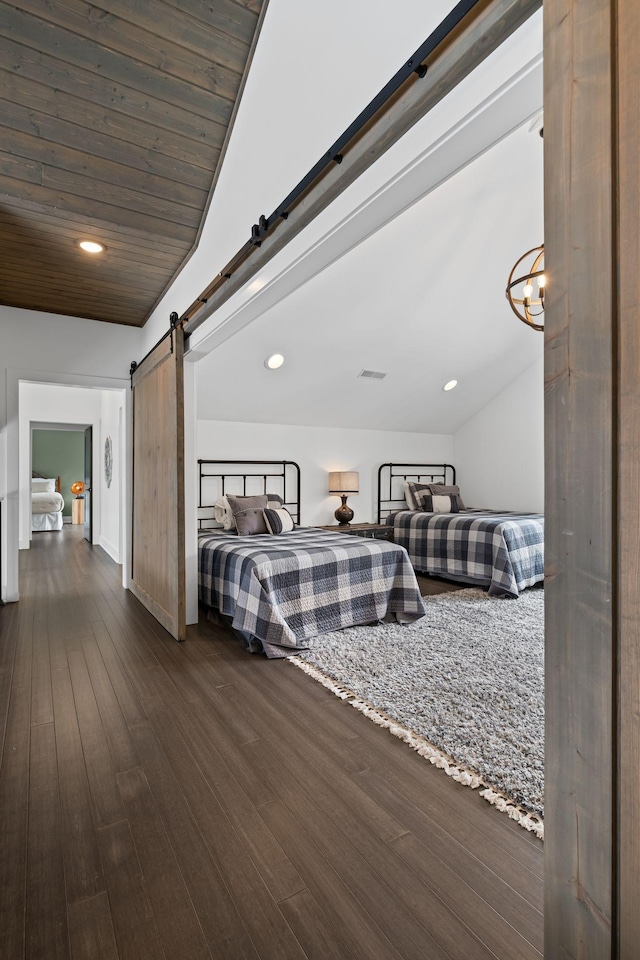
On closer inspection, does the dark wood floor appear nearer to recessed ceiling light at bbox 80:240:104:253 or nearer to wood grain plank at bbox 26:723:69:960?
wood grain plank at bbox 26:723:69:960

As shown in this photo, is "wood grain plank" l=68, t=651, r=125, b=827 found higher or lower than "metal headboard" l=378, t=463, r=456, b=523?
lower

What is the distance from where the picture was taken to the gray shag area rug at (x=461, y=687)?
1824 millimetres

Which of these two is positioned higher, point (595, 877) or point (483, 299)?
point (483, 299)

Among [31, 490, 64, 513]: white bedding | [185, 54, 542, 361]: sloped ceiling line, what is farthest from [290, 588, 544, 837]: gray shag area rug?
[31, 490, 64, 513]: white bedding

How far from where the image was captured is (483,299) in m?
4.87

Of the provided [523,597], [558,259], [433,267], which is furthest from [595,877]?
[433,267]

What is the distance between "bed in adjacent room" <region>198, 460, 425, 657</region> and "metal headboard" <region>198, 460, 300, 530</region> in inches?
32.4

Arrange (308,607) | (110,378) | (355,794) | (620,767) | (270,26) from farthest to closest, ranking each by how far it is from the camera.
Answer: (110,378) → (308,607) → (270,26) → (355,794) → (620,767)

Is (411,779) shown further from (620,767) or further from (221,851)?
(620,767)

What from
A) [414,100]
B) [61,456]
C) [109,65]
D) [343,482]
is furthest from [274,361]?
[61,456]

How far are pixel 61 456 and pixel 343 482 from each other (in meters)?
7.97

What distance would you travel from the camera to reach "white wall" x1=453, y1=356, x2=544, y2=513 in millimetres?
6316

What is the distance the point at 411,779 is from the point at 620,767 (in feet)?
4.13

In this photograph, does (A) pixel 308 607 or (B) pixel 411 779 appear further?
(A) pixel 308 607
